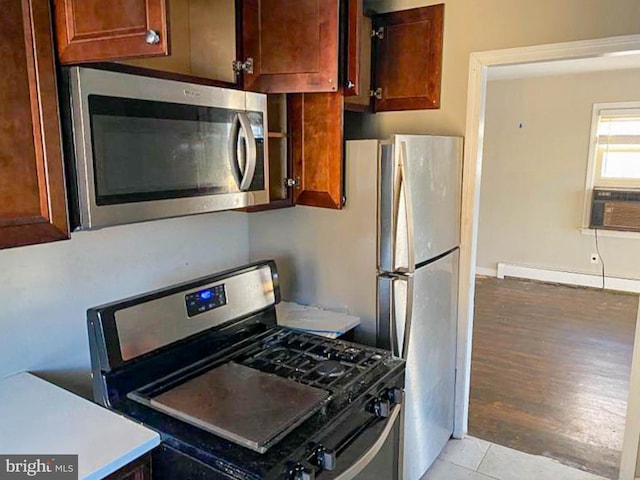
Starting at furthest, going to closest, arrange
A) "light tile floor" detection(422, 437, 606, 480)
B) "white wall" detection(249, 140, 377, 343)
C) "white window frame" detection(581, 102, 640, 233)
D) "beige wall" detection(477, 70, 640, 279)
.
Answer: "beige wall" detection(477, 70, 640, 279) < "white window frame" detection(581, 102, 640, 233) < "light tile floor" detection(422, 437, 606, 480) < "white wall" detection(249, 140, 377, 343)

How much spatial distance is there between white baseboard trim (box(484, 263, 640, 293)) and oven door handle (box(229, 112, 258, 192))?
5.48m

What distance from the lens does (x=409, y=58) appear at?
8.64 ft

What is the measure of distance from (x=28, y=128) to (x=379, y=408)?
4.17 ft

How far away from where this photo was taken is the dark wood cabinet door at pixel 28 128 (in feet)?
3.75

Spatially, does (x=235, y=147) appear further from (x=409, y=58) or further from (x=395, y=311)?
(x=409, y=58)

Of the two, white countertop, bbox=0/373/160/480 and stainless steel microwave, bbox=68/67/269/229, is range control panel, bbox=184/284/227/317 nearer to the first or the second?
stainless steel microwave, bbox=68/67/269/229

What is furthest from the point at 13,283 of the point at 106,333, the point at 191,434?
the point at 191,434

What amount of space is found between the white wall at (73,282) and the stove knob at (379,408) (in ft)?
3.42

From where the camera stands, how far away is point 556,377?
3715 millimetres

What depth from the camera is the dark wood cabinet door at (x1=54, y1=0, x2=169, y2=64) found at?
43.8 inches

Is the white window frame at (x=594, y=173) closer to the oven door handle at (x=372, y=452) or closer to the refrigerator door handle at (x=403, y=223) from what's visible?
the refrigerator door handle at (x=403, y=223)

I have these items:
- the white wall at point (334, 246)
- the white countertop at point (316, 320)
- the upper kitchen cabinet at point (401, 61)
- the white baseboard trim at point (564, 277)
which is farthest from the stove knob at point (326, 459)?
the white baseboard trim at point (564, 277)

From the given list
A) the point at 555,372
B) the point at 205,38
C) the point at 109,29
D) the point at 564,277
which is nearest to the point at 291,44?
the point at 205,38

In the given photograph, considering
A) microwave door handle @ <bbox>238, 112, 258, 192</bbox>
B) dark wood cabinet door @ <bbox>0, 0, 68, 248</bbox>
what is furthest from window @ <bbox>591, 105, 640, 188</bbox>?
dark wood cabinet door @ <bbox>0, 0, 68, 248</bbox>
